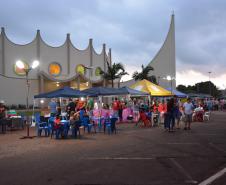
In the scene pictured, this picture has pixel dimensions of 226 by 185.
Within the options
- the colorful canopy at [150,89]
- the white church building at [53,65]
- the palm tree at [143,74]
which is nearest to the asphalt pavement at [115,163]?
the colorful canopy at [150,89]

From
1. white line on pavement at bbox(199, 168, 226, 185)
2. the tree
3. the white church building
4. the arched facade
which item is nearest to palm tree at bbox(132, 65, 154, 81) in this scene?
the tree

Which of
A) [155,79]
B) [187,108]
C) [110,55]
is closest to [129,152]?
[187,108]

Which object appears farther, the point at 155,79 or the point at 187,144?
the point at 155,79

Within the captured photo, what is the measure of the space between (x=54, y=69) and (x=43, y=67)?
90.7 inches

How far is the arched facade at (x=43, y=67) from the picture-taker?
4431cm

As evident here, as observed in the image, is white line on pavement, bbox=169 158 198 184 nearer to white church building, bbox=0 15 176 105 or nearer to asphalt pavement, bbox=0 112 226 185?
asphalt pavement, bbox=0 112 226 185

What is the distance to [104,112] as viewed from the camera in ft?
55.4

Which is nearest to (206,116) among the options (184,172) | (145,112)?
(145,112)

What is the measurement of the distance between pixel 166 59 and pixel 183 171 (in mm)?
52524

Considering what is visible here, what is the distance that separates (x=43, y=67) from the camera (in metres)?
50.0

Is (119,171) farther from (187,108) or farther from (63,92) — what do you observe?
(63,92)

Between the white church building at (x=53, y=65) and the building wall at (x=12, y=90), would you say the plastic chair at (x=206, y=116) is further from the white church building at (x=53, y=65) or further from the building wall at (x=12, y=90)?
the building wall at (x=12, y=90)

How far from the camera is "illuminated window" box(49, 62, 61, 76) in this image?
51222 millimetres

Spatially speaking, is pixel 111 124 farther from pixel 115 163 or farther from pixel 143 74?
pixel 143 74
